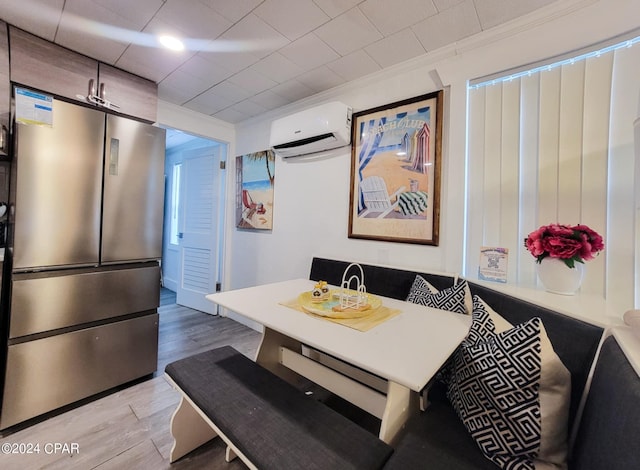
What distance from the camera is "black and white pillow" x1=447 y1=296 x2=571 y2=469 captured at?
798 millimetres

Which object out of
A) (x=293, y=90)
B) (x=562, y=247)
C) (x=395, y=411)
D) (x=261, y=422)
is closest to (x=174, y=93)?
(x=293, y=90)

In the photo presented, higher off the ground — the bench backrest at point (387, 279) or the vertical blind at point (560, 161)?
the vertical blind at point (560, 161)

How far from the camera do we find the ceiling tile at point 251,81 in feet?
7.27

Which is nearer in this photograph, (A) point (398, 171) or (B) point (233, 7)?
(B) point (233, 7)

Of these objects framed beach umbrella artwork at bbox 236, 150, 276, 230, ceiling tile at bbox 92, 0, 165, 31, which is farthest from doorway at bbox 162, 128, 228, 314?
ceiling tile at bbox 92, 0, 165, 31

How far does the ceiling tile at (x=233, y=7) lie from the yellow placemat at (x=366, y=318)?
164cm

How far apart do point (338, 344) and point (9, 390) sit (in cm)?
198

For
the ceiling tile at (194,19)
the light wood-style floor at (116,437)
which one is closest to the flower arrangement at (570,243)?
the light wood-style floor at (116,437)

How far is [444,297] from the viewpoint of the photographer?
4.87 ft

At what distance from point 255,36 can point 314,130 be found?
76 centimetres

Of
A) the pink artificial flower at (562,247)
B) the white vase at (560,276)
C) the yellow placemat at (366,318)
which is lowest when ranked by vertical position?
the yellow placemat at (366,318)

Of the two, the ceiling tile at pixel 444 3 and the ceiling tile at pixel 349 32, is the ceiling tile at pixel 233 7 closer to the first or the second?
the ceiling tile at pixel 349 32

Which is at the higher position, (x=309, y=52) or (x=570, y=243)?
(x=309, y=52)

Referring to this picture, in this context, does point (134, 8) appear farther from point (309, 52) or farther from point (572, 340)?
point (572, 340)
